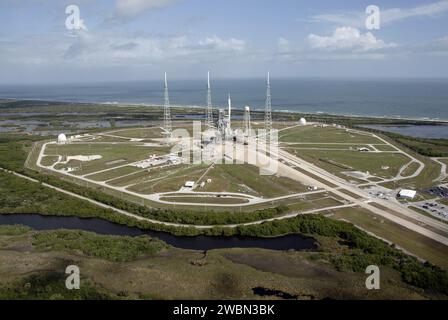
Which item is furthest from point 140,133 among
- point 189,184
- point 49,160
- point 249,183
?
point 249,183

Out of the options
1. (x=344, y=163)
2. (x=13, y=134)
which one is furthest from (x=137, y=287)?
(x=13, y=134)

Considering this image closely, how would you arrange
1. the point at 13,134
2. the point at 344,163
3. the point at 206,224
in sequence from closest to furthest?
the point at 206,224, the point at 344,163, the point at 13,134

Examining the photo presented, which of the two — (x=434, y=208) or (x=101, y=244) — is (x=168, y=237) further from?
(x=434, y=208)

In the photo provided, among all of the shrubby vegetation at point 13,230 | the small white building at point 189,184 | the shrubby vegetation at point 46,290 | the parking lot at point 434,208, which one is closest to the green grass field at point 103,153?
the small white building at point 189,184

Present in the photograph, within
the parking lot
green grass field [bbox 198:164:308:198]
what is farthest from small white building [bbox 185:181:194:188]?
the parking lot

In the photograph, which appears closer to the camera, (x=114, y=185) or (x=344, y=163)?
(x=114, y=185)

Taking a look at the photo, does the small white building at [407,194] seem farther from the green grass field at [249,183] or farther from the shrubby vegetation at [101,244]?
the shrubby vegetation at [101,244]
